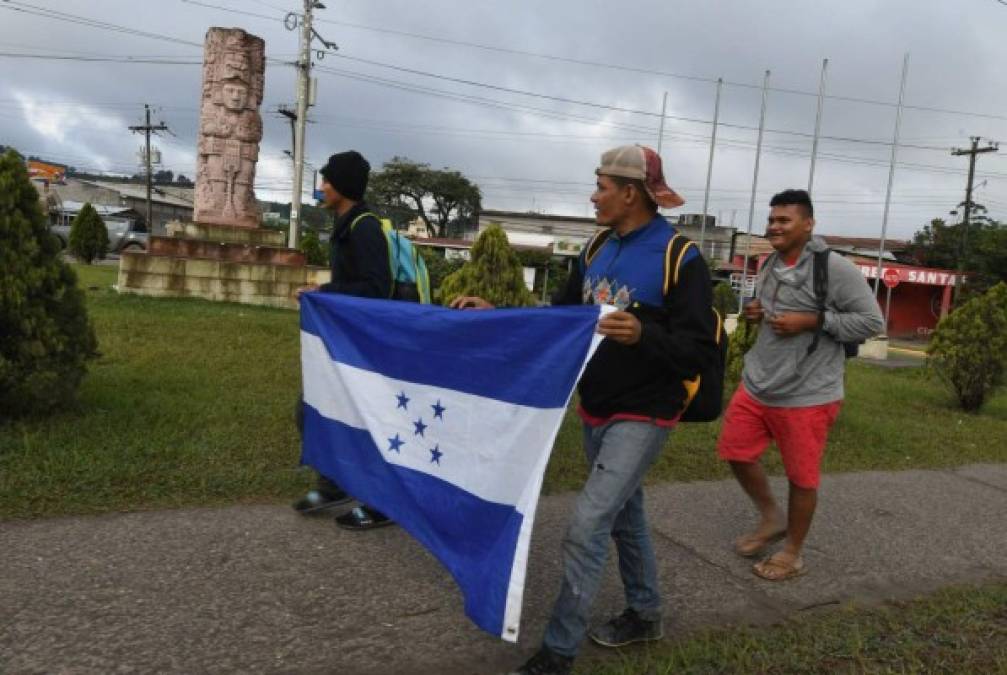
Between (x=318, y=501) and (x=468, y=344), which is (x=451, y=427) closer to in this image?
(x=468, y=344)

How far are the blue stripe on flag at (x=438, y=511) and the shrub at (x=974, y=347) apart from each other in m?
7.71

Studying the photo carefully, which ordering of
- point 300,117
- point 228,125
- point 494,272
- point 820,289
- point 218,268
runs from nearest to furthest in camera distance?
point 820,289
point 494,272
point 218,268
point 228,125
point 300,117

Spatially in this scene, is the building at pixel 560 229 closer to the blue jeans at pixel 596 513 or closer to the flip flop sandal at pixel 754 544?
the flip flop sandal at pixel 754 544

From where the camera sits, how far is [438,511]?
9.43 feet

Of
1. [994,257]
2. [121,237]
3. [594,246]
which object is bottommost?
[121,237]

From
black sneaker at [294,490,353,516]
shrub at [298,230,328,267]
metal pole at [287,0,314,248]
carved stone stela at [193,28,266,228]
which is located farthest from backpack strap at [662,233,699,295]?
metal pole at [287,0,314,248]

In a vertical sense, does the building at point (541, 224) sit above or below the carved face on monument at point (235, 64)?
below

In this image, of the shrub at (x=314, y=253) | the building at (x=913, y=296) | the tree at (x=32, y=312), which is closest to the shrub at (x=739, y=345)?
the tree at (x=32, y=312)

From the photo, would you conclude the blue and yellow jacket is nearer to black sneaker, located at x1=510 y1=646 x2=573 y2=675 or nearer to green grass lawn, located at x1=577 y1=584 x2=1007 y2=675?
black sneaker, located at x1=510 y1=646 x2=573 y2=675

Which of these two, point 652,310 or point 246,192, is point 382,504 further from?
point 246,192

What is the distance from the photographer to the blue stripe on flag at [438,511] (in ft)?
8.20

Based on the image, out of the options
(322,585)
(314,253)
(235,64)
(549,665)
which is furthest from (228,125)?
(549,665)

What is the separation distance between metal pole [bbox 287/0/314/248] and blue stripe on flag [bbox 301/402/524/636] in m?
20.7

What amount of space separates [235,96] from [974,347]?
13.1 m
